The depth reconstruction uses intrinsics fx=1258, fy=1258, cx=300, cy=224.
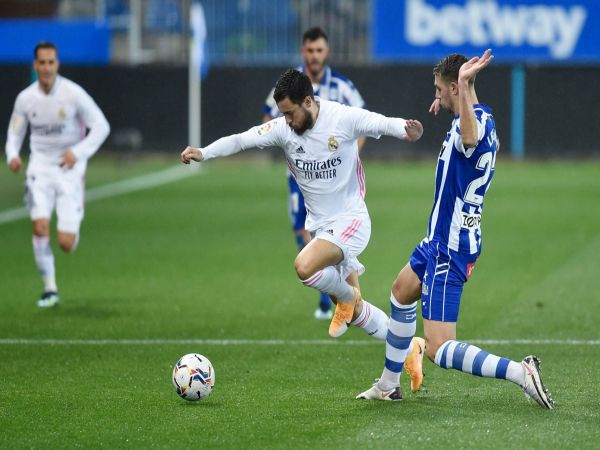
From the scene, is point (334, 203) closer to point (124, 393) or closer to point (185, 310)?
point (124, 393)

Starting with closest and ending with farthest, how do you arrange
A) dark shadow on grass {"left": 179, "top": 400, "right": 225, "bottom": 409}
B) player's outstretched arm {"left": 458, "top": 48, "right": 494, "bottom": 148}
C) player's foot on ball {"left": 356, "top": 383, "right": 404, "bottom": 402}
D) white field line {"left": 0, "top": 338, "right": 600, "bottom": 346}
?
player's outstretched arm {"left": 458, "top": 48, "right": 494, "bottom": 148} < dark shadow on grass {"left": 179, "top": 400, "right": 225, "bottom": 409} < player's foot on ball {"left": 356, "top": 383, "right": 404, "bottom": 402} < white field line {"left": 0, "top": 338, "right": 600, "bottom": 346}

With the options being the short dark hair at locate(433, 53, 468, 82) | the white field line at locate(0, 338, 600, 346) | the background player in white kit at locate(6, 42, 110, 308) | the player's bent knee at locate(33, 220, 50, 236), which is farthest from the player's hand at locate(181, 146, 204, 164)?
the player's bent knee at locate(33, 220, 50, 236)

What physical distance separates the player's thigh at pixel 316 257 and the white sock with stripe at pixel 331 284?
0.04 meters

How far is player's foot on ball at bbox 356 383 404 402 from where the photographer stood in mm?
7918

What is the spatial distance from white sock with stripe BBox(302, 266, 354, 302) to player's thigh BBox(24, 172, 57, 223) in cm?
478

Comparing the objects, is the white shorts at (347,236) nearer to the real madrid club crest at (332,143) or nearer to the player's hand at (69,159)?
the real madrid club crest at (332,143)

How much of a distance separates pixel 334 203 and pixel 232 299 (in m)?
4.12

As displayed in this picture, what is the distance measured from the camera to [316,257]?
27.4 feet

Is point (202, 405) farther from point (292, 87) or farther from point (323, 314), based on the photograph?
point (323, 314)

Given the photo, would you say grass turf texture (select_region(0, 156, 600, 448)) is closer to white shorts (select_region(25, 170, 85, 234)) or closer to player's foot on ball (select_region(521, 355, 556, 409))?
player's foot on ball (select_region(521, 355, 556, 409))

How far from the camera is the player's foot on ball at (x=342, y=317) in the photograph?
8289 mm

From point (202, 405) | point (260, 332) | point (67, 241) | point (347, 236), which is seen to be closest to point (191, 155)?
point (347, 236)

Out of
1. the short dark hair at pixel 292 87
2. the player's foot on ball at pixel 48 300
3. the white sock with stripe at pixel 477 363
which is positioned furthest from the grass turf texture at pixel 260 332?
the short dark hair at pixel 292 87

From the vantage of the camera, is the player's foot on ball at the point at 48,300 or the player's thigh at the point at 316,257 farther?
the player's foot on ball at the point at 48,300
